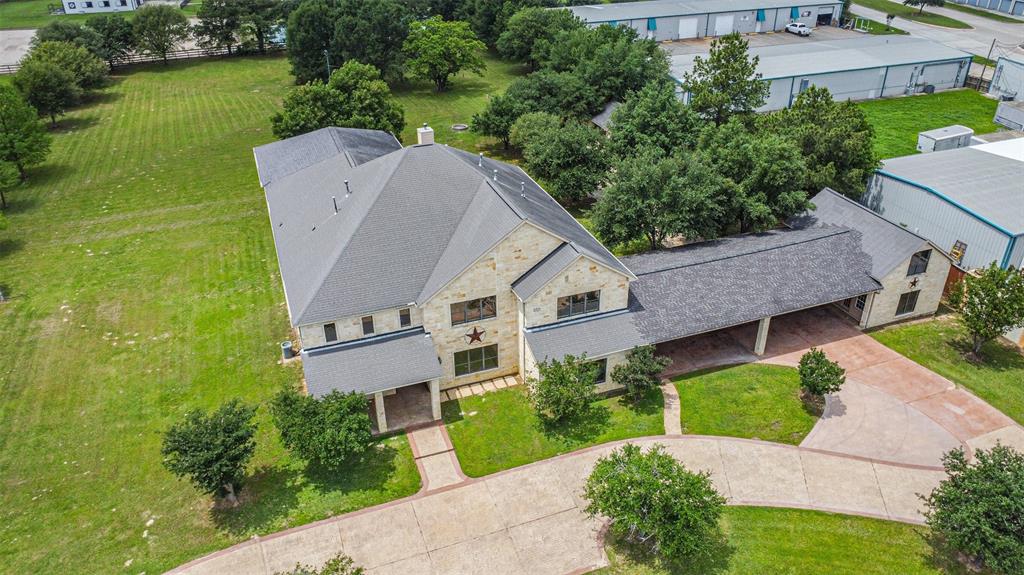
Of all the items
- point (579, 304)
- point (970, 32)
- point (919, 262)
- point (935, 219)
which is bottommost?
point (935, 219)

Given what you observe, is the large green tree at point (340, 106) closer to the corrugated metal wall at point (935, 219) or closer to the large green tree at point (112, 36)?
the corrugated metal wall at point (935, 219)

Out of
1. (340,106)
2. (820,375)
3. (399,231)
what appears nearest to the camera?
(820,375)

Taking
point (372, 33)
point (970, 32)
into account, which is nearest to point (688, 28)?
point (970, 32)

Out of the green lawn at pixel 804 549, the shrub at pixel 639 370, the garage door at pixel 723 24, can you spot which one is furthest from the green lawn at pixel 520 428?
the garage door at pixel 723 24

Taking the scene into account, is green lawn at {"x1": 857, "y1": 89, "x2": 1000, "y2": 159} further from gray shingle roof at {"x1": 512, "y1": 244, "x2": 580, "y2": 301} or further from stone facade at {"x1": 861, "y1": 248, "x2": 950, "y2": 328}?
gray shingle roof at {"x1": 512, "y1": 244, "x2": 580, "y2": 301}

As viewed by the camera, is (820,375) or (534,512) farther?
(820,375)

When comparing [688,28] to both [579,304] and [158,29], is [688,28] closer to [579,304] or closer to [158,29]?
[158,29]

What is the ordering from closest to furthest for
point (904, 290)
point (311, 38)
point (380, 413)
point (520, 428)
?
point (380, 413) → point (520, 428) → point (904, 290) → point (311, 38)
